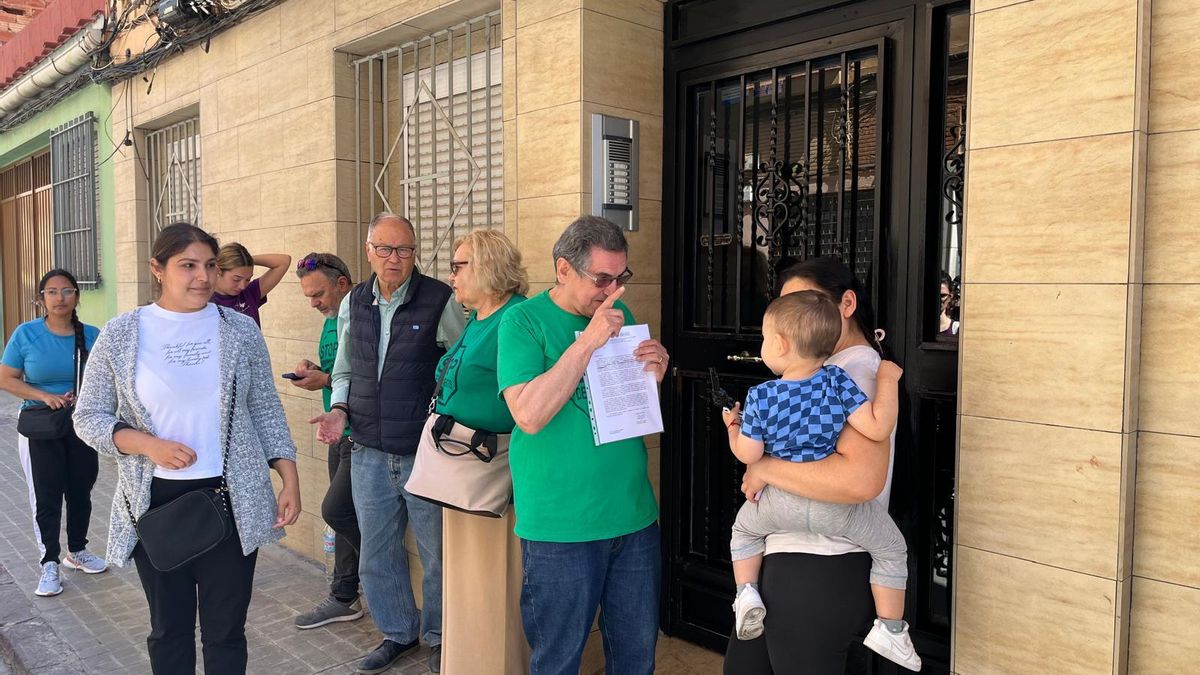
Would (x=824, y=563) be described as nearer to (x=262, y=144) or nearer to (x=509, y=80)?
(x=509, y=80)

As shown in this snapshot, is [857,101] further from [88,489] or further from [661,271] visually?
[88,489]

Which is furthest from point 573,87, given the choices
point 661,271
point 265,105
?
point 265,105

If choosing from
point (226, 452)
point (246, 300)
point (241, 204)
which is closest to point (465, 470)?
point (226, 452)

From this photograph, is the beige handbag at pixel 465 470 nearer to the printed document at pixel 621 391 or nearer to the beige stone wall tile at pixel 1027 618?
the printed document at pixel 621 391

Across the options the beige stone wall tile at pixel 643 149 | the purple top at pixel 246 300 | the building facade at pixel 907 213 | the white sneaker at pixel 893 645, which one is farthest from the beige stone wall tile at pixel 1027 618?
the purple top at pixel 246 300

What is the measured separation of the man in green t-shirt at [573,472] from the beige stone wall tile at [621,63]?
1291 mm

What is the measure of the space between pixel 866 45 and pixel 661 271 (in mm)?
1315

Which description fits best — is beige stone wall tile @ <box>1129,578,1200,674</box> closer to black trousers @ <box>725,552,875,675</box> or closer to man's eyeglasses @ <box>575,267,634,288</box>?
black trousers @ <box>725,552,875,675</box>

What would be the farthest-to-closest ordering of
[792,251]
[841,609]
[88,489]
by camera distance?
[88,489], [792,251], [841,609]

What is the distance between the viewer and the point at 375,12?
4855mm

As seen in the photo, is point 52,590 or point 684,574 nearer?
point 684,574

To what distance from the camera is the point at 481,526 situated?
3.19 m

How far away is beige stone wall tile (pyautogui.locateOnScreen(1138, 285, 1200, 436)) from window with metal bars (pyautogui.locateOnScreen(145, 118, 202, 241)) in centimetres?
654

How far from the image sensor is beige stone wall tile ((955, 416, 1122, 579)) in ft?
7.43
